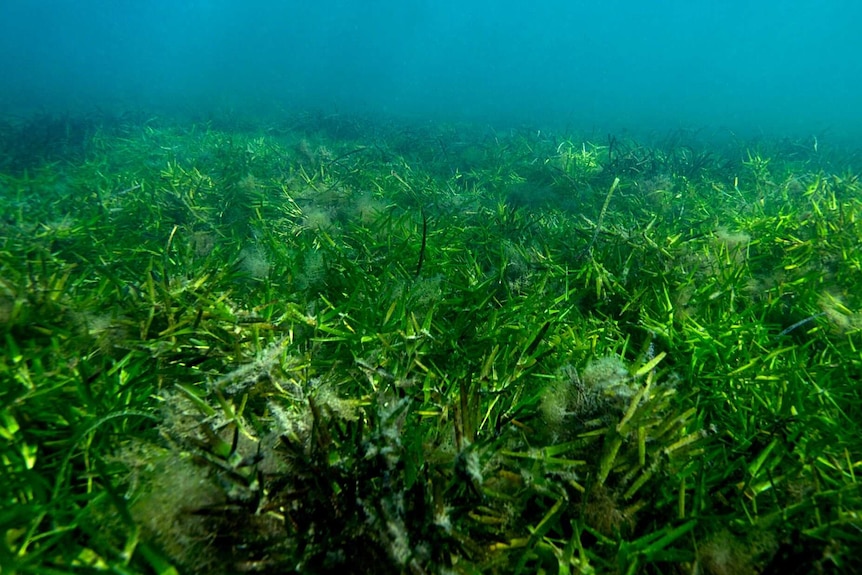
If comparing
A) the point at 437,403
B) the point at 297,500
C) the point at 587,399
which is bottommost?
the point at 437,403

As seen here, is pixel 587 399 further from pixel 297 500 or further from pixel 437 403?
pixel 297 500

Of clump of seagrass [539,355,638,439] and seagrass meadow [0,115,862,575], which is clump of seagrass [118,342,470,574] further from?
clump of seagrass [539,355,638,439]

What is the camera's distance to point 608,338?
2.83 meters

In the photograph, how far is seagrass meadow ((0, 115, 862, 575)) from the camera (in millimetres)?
1341

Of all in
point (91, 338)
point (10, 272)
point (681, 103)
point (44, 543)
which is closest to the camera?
point (44, 543)

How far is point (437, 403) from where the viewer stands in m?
2.09

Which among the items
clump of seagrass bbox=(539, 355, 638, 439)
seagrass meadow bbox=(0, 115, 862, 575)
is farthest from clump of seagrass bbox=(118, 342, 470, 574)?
clump of seagrass bbox=(539, 355, 638, 439)

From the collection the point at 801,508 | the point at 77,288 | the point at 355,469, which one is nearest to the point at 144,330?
the point at 77,288

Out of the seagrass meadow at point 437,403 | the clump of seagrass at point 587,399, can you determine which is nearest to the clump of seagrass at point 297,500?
the seagrass meadow at point 437,403

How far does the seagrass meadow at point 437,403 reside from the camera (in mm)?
1341

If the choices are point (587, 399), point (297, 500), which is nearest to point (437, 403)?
point (587, 399)

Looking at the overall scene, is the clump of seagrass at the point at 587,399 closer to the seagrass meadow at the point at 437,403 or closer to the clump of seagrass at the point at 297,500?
the seagrass meadow at the point at 437,403

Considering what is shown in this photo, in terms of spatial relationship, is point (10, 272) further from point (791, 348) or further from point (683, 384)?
point (791, 348)

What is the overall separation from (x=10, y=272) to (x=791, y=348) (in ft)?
16.4
